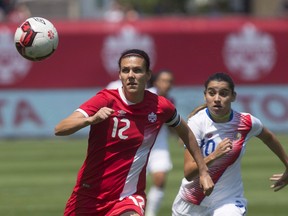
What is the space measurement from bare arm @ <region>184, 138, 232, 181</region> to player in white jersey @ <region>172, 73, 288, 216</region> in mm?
13

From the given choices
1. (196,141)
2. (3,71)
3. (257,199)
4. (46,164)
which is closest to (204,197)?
(196,141)

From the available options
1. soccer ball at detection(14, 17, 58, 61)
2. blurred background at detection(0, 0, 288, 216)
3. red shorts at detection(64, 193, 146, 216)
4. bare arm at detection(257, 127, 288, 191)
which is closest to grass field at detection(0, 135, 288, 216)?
blurred background at detection(0, 0, 288, 216)

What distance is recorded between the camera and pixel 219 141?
9.98 meters

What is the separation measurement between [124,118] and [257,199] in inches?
289

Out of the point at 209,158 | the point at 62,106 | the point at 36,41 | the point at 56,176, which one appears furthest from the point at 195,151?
the point at 62,106

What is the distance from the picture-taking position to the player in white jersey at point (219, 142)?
994cm

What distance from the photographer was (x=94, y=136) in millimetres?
9273

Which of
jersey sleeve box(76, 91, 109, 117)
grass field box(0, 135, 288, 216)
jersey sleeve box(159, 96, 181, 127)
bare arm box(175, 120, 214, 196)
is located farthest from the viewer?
grass field box(0, 135, 288, 216)

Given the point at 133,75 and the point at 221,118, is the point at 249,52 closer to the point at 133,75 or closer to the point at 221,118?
the point at 221,118

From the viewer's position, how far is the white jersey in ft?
32.9

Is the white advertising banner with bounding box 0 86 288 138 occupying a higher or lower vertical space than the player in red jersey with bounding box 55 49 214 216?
lower

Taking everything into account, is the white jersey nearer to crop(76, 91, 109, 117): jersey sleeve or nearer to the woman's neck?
the woman's neck

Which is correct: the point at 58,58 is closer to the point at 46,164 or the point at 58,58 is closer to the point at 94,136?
the point at 46,164

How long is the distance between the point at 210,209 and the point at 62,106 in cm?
1650
